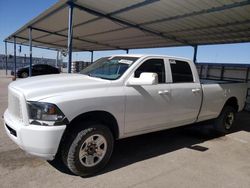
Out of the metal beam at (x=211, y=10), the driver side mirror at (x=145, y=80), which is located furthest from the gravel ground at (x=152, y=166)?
the metal beam at (x=211, y=10)

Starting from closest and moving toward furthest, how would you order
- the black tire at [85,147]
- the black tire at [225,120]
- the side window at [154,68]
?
1. the black tire at [85,147]
2. the side window at [154,68]
3. the black tire at [225,120]

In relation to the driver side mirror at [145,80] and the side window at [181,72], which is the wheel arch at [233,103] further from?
the driver side mirror at [145,80]

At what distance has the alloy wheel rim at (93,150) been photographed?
3611 mm

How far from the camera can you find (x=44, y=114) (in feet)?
10.5

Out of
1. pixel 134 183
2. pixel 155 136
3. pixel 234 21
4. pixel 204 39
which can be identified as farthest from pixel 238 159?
pixel 204 39

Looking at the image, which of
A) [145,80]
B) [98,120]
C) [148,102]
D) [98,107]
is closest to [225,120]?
[148,102]

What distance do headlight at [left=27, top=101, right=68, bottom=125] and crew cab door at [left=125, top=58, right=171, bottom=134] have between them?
1.20 meters

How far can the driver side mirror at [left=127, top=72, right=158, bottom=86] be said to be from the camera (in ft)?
12.9

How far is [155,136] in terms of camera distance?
6070 millimetres

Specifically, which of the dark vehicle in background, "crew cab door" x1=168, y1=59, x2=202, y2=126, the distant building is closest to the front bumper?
"crew cab door" x1=168, y1=59, x2=202, y2=126

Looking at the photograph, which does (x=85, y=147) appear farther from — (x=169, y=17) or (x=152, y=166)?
(x=169, y=17)

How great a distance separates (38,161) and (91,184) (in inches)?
46.0

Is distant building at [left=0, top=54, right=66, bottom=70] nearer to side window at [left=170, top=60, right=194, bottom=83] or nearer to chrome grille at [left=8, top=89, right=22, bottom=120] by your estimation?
side window at [left=170, top=60, right=194, bottom=83]

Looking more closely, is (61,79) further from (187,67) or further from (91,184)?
(187,67)
